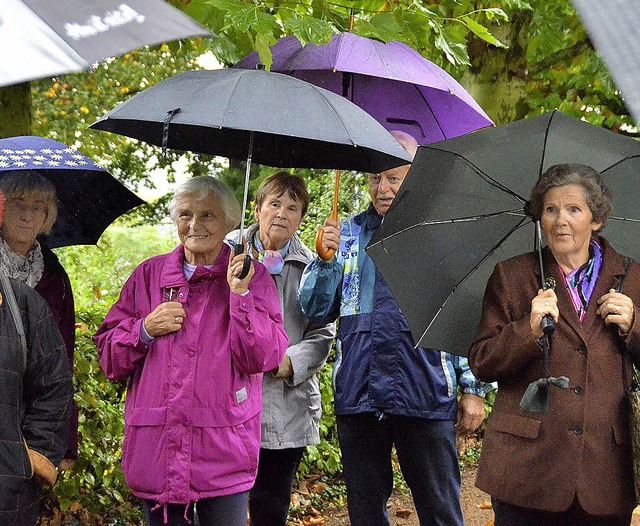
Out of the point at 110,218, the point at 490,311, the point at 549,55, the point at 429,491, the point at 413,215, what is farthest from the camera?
the point at 549,55

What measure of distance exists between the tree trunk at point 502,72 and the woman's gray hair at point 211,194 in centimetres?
519

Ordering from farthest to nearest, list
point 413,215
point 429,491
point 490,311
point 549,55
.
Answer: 1. point 549,55
2. point 429,491
3. point 413,215
4. point 490,311

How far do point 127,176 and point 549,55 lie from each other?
7.09 m

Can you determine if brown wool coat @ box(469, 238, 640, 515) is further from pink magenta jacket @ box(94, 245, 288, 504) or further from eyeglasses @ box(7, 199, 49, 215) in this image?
eyeglasses @ box(7, 199, 49, 215)

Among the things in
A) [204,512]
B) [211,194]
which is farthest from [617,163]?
[204,512]

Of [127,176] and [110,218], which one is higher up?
[127,176]

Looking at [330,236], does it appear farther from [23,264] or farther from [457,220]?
[23,264]

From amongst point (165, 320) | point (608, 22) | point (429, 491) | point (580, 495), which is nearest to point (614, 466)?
point (580, 495)

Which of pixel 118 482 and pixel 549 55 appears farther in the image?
pixel 549 55

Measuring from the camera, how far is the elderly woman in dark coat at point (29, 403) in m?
4.03

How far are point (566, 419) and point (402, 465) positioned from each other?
1250 mm

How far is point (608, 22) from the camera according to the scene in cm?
145

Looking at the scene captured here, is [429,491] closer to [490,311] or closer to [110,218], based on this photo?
[490,311]

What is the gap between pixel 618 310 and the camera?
12.6ft
